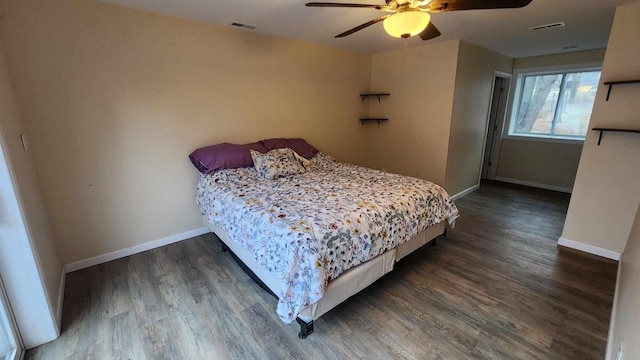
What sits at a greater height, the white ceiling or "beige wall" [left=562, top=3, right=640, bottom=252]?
the white ceiling

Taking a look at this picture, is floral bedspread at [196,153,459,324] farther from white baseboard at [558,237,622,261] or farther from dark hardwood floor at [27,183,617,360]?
white baseboard at [558,237,622,261]

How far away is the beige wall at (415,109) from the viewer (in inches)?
146

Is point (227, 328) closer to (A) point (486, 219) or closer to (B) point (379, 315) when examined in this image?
(B) point (379, 315)

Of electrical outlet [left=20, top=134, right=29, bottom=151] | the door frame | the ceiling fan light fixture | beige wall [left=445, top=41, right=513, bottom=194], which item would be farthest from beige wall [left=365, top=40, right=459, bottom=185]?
electrical outlet [left=20, top=134, right=29, bottom=151]

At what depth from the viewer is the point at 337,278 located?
5.80ft

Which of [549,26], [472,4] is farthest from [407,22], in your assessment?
[549,26]

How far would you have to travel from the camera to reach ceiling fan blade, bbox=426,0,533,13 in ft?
5.29

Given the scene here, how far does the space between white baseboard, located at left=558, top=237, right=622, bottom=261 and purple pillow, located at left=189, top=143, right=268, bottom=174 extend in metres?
3.44

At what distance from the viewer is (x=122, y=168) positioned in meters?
2.55

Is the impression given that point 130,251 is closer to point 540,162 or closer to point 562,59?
point 540,162

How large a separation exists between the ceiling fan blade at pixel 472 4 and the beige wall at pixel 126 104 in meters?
2.15

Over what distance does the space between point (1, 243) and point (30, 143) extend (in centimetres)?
104

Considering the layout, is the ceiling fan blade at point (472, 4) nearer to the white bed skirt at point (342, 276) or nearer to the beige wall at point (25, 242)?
the white bed skirt at point (342, 276)

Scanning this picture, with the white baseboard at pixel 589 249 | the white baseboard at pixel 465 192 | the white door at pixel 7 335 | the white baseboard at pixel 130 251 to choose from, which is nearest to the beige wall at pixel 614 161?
the white baseboard at pixel 589 249
